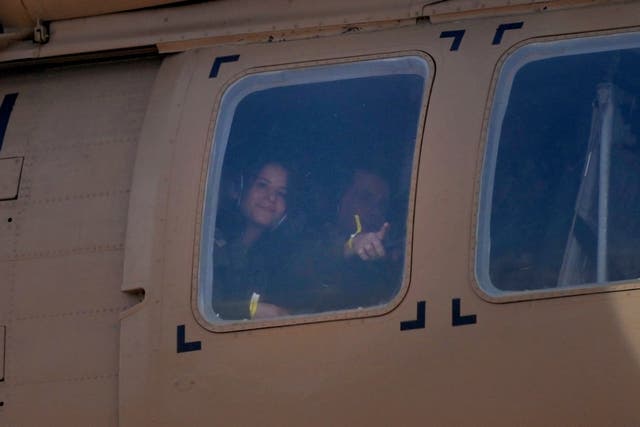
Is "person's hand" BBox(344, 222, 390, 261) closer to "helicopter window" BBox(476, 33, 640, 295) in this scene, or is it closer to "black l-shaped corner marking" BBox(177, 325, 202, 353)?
"helicopter window" BBox(476, 33, 640, 295)

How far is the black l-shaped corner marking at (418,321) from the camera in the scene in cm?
559

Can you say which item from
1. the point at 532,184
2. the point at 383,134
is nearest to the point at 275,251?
the point at 383,134

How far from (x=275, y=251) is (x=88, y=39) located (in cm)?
145

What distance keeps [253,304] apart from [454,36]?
1.37 m

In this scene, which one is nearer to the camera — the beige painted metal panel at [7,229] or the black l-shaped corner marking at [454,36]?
→ the black l-shaped corner marking at [454,36]

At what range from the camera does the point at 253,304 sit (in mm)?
5922

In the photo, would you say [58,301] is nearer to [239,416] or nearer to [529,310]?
[239,416]

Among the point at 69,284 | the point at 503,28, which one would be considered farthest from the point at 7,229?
the point at 503,28

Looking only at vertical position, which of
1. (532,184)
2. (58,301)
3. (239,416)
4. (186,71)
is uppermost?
(186,71)

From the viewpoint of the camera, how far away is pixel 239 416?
568 cm

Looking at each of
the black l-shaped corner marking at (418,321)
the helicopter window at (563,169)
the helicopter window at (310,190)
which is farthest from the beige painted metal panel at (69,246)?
the helicopter window at (563,169)

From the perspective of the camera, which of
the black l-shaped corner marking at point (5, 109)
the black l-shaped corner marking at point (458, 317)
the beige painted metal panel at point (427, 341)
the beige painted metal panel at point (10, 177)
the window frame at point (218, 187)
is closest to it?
the beige painted metal panel at point (427, 341)

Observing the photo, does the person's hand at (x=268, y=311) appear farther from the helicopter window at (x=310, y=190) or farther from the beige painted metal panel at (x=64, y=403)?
the beige painted metal panel at (x=64, y=403)

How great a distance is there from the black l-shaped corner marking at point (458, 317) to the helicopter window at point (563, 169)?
0.13 metres
